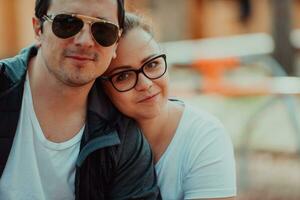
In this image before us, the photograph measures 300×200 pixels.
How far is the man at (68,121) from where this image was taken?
9.03 ft

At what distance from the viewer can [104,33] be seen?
2.75 metres

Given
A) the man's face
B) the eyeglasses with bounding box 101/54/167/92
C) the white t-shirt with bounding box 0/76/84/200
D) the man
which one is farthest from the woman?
the white t-shirt with bounding box 0/76/84/200

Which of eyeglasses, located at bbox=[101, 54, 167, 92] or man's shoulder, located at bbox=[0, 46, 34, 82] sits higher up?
man's shoulder, located at bbox=[0, 46, 34, 82]

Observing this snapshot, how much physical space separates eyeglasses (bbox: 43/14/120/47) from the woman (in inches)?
9.1

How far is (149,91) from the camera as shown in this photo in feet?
9.84

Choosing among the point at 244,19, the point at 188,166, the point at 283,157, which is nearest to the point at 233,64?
the point at 283,157


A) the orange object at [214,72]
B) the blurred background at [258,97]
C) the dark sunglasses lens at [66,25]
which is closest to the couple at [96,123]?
the dark sunglasses lens at [66,25]

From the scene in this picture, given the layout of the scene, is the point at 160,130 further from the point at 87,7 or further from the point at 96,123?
the point at 87,7

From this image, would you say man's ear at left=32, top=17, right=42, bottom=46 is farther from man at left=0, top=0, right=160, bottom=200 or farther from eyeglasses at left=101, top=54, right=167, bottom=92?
eyeglasses at left=101, top=54, right=167, bottom=92

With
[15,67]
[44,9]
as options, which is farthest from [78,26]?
[15,67]

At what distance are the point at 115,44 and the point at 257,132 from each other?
5.57 m

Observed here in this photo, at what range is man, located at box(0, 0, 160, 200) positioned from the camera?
2.75m

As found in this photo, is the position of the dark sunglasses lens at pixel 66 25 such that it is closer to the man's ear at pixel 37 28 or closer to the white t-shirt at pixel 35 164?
the man's ear at pixel 37 28

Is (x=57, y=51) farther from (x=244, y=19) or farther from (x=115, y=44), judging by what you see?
(x=244, y=19)
